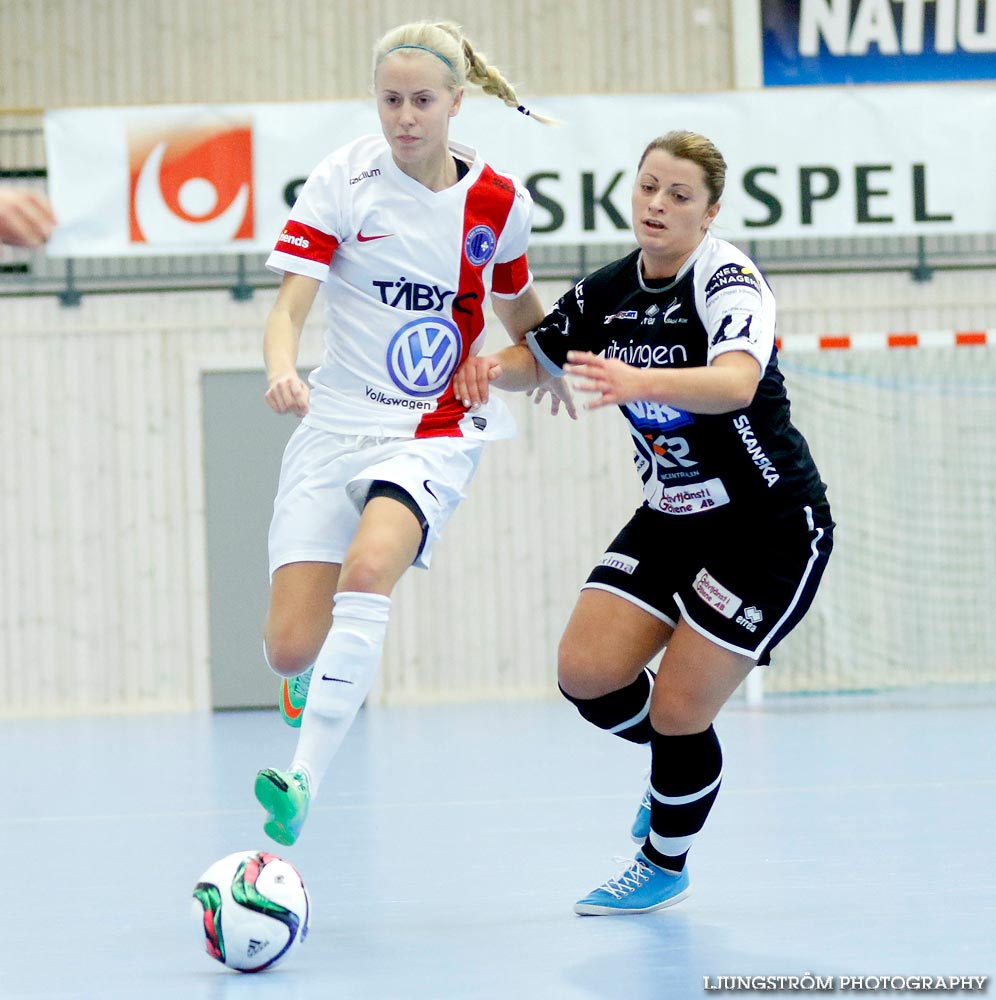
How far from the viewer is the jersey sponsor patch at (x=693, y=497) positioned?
3164 millimetres

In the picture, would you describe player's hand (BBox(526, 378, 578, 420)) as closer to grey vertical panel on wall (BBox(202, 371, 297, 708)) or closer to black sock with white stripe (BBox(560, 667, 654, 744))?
black sock with white stripe (BBox(560, 667, 654, 744))

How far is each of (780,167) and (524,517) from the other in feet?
9.43

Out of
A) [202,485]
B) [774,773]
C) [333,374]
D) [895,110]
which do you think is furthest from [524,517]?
[333,374]

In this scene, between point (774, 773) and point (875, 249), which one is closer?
point (774, 773)

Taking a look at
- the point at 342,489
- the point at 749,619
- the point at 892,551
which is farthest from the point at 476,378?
the point at 892,551

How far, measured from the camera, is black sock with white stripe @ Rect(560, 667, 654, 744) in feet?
10.8

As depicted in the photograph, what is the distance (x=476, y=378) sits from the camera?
3.46m

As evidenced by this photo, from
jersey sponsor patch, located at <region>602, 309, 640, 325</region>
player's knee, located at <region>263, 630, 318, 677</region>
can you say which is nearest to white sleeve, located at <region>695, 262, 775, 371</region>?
jersey sponsor patch, located at <region>602, 309, 640, 325</region>

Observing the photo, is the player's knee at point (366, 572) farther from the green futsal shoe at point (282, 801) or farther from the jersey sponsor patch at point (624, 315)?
the jersey sponsor patch at point (624, 315)

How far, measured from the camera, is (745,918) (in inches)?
115

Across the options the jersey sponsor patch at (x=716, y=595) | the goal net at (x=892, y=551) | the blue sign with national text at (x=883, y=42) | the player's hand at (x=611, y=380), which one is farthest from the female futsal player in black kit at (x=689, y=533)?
the blue sign with national text at (x=883, y=42)

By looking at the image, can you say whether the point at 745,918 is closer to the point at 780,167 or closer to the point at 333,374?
the point at 333,374

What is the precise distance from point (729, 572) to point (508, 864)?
3.60 feet

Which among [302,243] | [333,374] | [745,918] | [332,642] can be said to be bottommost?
[745,918]
